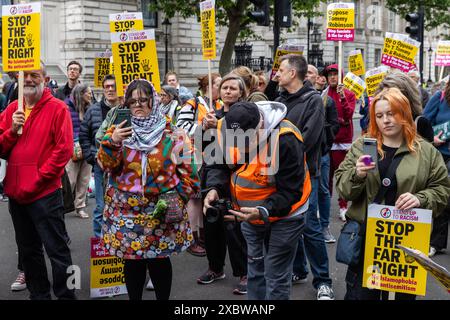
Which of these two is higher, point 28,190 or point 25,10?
point 25,10

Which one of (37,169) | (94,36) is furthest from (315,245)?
(94,36)

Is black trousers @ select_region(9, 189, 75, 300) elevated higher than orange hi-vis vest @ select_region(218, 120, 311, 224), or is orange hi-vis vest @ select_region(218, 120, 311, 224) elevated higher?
orange hi-vis vest @ select_region(218, 120, 311, 224)

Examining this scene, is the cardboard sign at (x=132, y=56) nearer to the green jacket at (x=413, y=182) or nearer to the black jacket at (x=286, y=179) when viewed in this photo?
the black jacket at (x=286, y=179)

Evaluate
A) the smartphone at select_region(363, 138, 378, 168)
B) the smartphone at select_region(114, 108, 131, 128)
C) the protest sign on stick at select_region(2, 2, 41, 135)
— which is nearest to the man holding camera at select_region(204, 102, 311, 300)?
the smartphone at select_region(363, 138, 378, 168)

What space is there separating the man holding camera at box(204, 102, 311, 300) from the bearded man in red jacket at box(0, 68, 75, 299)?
129 cm

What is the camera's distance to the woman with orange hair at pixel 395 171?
3.38 meters

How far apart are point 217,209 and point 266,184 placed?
354 millimetres

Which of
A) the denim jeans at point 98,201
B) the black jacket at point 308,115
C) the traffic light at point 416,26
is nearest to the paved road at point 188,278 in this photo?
the denim jeans at point 98,201

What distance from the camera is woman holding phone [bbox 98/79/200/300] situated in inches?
155

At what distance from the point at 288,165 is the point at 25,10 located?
8.16 feet

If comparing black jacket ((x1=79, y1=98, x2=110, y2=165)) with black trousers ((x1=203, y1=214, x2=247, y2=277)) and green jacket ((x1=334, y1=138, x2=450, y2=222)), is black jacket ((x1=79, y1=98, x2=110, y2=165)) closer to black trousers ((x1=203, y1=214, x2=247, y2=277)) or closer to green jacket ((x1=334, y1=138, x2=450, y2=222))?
black trousers ((x1=203, y1=214, x2=247, y2=277))
